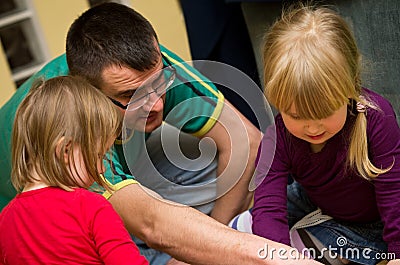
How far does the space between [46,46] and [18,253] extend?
1543mm

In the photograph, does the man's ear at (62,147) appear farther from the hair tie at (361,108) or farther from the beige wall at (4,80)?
the beige wall at (4,80)

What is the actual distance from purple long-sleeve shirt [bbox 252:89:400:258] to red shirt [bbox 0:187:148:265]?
41cm

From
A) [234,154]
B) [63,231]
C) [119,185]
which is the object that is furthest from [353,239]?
[63,231]

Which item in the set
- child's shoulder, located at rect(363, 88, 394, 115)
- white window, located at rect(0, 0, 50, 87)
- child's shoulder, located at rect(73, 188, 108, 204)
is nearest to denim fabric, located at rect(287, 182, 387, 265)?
child's shoulder, located at rect(363, 88, 394, 115)

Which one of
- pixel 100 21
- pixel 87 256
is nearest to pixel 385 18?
pixel 100 21

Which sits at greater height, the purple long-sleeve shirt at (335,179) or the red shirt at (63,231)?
the red shirt at (63,231)

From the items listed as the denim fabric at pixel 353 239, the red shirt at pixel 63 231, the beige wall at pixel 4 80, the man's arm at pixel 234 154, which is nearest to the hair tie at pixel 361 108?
the denim fabric at pixel 353 239

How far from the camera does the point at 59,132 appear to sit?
146 cm

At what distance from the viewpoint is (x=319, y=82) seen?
154cm

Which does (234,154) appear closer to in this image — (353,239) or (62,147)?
(353,239)

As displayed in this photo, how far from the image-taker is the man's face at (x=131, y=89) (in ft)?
5.87

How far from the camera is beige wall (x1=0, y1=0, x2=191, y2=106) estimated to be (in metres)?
2.82

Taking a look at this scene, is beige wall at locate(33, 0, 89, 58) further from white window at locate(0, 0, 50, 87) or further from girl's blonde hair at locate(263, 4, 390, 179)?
girl's blonde hair at locate(263, 4, 390, 179)

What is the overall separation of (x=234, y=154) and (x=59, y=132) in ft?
2.22
